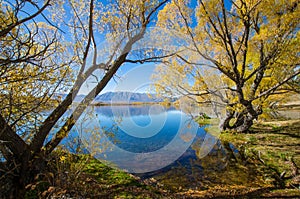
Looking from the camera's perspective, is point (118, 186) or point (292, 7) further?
point (292, 7)

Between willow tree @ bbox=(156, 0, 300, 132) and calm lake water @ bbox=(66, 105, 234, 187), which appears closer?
calm lake water @ bbox=(66, 105, 234, 187)

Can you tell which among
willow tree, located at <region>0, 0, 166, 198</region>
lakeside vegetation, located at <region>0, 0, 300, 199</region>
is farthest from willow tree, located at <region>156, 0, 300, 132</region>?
willow tree, located at <region>0, 0, 166, 198</region>

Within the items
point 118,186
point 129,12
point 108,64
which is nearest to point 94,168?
point 118,186

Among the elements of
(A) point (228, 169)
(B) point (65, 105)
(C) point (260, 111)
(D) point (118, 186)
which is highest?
(B) point (65, 105)

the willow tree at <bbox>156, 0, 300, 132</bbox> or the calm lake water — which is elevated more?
the willow tree at <bbox>156, 0, 300, 132</bbox>

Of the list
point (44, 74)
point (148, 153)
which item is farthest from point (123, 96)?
point (148, 153)

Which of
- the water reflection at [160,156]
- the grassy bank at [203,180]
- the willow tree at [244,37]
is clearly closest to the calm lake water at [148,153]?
the water reflection at [160,156]

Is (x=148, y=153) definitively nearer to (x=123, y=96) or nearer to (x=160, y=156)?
(x=160, y=156)

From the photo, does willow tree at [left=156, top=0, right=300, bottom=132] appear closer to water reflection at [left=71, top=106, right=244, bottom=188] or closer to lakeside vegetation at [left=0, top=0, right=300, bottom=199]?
lakeside vegetation at [left=0, top=0, right=300, bottom=199]

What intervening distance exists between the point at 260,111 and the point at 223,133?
8.55ft

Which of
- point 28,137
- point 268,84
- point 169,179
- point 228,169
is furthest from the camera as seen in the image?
point 268,84

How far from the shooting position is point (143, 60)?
520cm

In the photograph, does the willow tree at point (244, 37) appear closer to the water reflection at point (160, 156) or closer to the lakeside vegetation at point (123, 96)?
the lakeside vegetation at point (123, 96)

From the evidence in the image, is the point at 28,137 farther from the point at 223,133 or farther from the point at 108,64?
the point at 223,133
